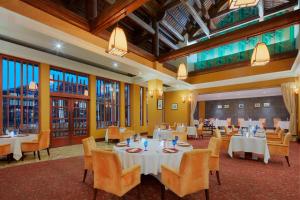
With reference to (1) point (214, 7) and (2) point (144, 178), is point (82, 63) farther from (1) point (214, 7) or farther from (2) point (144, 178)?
(1) point (214, 7)

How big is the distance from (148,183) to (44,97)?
5.24m

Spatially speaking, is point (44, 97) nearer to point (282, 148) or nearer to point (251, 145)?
point (251, 145)

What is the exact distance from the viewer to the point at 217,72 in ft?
31.1

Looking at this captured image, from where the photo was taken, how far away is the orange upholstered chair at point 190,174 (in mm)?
2232

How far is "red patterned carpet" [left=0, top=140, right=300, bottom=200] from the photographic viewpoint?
2801 millimetres

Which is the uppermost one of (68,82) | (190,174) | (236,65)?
(236,65)

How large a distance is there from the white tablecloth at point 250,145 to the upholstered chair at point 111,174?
3.76 meters

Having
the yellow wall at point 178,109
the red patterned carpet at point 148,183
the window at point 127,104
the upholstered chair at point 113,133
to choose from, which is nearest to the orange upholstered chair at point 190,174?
the red patterned carpet at point 148,183

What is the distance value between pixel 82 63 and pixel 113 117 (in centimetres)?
316

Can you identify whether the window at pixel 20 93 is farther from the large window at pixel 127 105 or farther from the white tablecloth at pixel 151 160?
the white tablecloth at pixel 151 160

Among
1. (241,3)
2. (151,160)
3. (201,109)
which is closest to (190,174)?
(151,160)

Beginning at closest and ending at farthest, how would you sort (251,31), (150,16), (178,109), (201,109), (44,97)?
(251,31) < (44,97) < (150,16) < (178,109) < (201,109)

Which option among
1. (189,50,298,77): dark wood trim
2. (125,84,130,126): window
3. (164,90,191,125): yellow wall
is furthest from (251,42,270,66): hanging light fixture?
(164,90,191,125): yellow wall

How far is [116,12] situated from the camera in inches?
153
